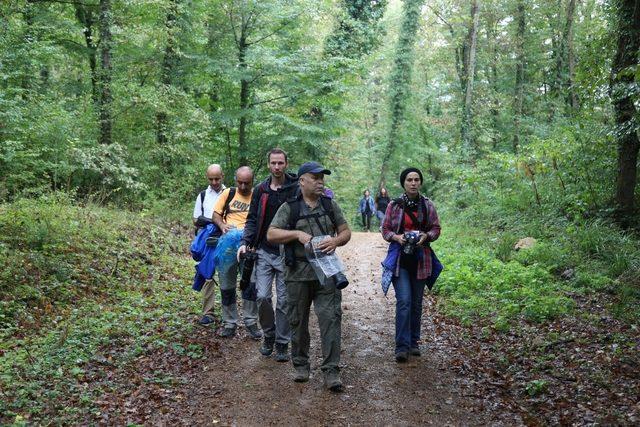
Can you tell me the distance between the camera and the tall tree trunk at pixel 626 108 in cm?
918

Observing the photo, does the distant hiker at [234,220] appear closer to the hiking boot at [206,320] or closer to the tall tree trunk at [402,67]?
the hiking boot at [206,320]

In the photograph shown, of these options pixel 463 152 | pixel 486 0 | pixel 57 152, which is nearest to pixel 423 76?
pixel 486 0

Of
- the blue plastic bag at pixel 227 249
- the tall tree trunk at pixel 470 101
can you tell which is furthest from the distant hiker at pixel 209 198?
the tall tree trunk at pixel 470 101

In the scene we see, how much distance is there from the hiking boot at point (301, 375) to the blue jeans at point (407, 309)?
1.35 metres

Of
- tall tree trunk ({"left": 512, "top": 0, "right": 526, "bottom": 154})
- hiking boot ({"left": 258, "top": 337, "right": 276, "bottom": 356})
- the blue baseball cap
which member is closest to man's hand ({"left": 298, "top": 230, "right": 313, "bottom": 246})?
the blue baseball cap

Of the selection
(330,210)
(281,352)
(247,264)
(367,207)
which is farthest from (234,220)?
(367,207)

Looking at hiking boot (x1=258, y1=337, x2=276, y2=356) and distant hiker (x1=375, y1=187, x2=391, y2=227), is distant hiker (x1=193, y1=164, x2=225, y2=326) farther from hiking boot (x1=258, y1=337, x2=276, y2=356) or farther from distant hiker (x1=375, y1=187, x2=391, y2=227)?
distant hiker (x1=375, y1=187, x2=391, y2=227)

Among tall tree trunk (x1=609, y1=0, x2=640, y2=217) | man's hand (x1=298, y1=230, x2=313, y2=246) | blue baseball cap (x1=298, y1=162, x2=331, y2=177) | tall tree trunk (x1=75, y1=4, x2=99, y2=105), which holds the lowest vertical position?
man's hand (x1=298, y1=230, x2=313, y2=246)

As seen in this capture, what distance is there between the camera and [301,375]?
595 centimetres

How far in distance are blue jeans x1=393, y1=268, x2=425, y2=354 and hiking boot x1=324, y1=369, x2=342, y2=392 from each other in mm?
1273

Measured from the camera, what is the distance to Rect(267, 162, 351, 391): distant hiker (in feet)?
18.7

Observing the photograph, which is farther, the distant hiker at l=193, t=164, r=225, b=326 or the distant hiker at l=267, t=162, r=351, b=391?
the distant hiker at l=193, t=164, r=225, b=326

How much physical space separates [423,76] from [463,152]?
12.9 metres

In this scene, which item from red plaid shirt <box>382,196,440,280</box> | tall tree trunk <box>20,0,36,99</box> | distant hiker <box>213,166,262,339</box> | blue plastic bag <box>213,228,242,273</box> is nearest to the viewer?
red plaid shirt <box>382,196,440,280</box>
